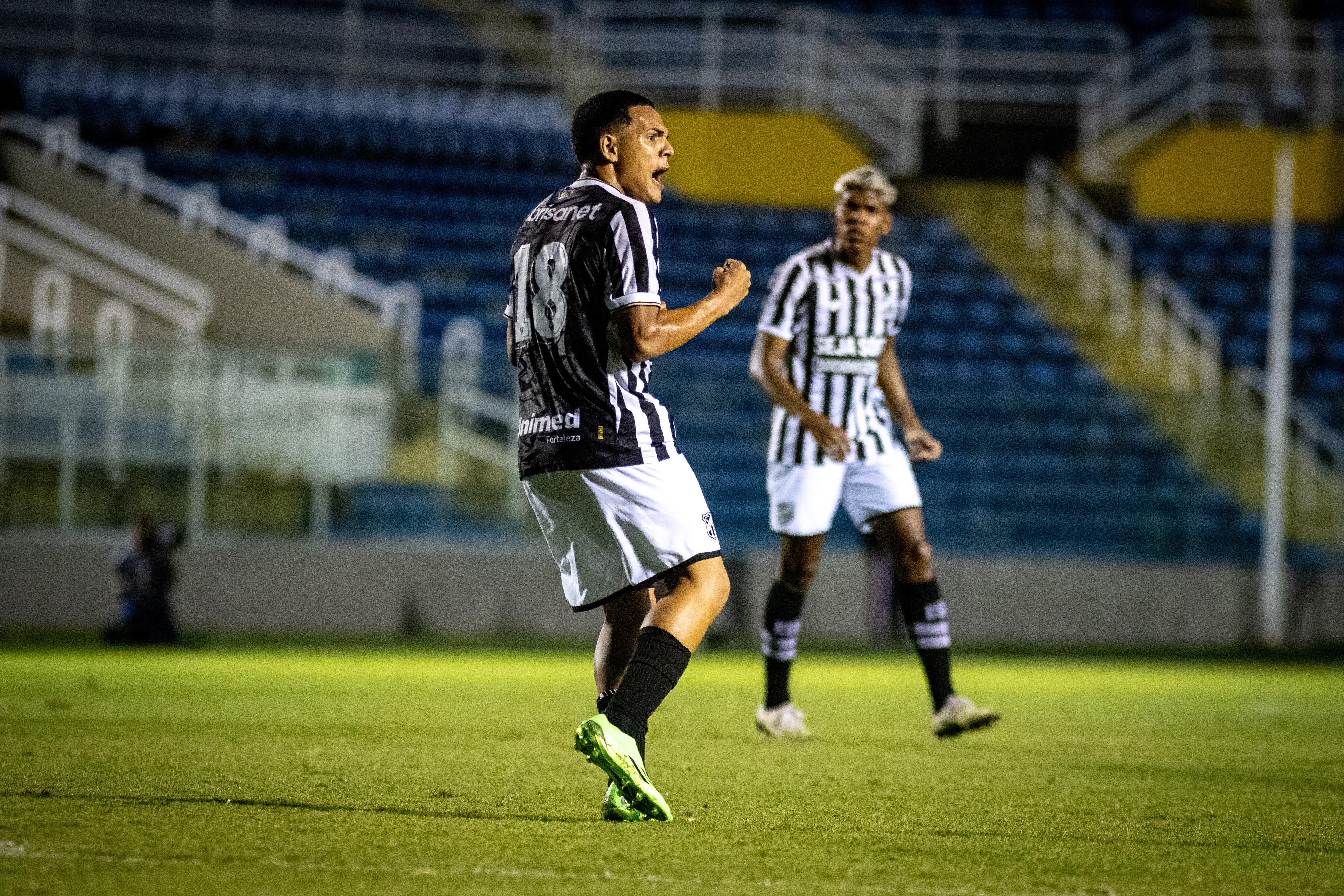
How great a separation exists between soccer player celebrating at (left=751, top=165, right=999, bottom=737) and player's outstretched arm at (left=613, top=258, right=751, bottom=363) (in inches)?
91.6

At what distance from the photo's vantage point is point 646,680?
14.7 ft

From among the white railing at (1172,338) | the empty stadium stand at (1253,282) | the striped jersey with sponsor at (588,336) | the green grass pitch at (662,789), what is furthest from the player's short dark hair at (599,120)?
the empty stadium stand at (1253,282)

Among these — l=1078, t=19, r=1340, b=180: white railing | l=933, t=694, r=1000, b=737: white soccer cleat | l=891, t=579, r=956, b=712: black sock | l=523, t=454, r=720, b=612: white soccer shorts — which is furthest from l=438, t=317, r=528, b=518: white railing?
l=1078, t=19, r=1340, b=180: white railing

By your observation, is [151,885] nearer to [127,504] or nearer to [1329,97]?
[127,504]

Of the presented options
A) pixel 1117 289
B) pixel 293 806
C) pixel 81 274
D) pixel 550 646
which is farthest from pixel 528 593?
pixel 293 806

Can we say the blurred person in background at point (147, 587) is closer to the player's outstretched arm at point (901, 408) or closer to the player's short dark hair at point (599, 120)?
the player's outstretched arm at point (901, 408)

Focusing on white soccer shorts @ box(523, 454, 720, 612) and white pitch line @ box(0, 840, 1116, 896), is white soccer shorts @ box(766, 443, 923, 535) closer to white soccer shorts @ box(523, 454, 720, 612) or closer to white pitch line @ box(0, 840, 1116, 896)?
white soccer shorts @ box(523, 454, 720, 612)

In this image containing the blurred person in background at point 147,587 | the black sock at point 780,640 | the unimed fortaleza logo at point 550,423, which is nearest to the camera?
the unimed fortaleza logo at point 550,423

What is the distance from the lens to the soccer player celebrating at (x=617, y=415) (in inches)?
177

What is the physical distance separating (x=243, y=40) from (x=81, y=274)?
5648 mm

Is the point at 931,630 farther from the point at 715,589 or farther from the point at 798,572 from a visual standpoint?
the point at 715,589

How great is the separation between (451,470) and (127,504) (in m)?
2.89

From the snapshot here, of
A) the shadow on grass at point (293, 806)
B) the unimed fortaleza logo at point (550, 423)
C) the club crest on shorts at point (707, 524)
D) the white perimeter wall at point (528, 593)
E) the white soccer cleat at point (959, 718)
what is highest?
the unimed fortaleza logo at point (550, 423)

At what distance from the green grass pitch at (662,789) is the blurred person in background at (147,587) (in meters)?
3.75
